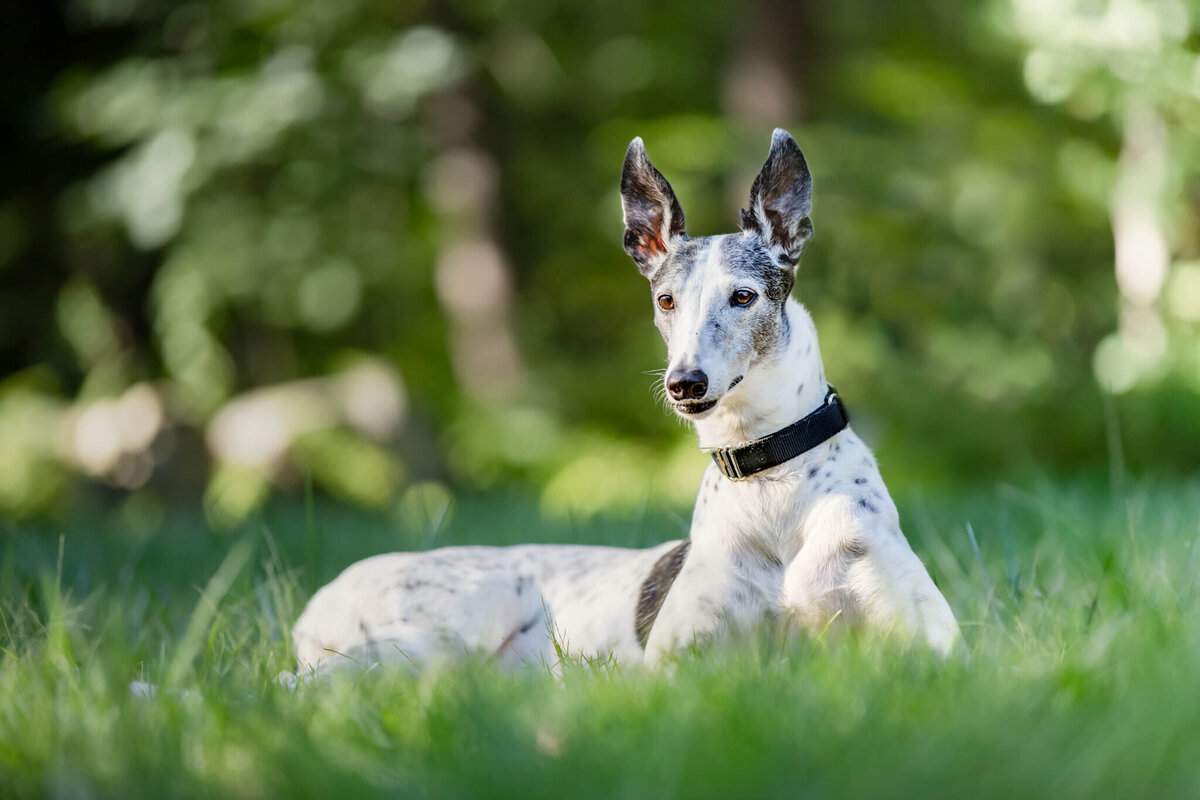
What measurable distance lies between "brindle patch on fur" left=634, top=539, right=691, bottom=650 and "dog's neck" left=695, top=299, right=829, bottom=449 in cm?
44

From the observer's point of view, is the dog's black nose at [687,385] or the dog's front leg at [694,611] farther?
the dog's front leg at [694,611]

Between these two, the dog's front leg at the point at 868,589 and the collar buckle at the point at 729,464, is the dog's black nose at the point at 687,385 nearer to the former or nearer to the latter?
the collar buckle at the point at 729,464

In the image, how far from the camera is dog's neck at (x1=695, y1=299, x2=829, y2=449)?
10.6 feet

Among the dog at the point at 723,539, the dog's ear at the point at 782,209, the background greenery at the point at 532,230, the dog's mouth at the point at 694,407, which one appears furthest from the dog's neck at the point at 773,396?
the background greenery at the point at 532,230

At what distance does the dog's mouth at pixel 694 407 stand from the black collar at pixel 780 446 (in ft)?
0.72

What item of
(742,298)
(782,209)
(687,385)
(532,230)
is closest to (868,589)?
(687,385)

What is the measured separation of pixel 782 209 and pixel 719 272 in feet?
1.33

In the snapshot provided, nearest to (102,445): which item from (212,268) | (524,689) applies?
(212,268)

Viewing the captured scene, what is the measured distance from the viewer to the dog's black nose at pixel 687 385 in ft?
9.75

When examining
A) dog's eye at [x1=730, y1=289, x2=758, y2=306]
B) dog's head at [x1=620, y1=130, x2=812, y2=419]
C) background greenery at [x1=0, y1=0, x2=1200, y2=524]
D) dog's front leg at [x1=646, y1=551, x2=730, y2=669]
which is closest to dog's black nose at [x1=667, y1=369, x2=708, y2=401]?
dog's head at [x1=620, y1=130, x2=812, y2=419]

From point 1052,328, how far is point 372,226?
9025mm

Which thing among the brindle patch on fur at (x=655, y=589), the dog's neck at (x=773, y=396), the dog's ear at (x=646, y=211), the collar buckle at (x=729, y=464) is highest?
the dog's ear at (x=646, y=211)

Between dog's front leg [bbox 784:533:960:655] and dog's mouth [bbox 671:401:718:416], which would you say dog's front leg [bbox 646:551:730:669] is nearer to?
dog's front leg [bbox 784:533:960:655]

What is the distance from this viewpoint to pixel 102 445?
546 inches
